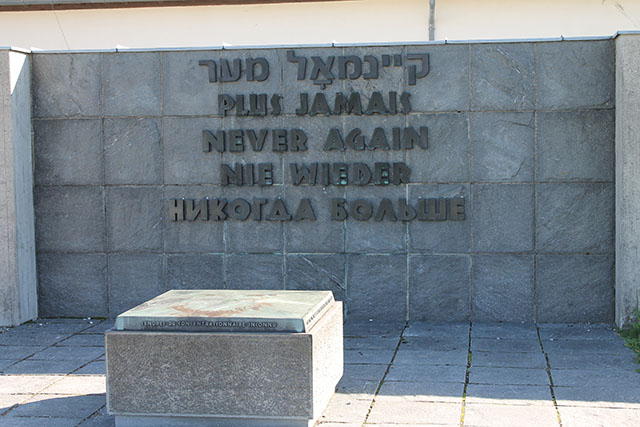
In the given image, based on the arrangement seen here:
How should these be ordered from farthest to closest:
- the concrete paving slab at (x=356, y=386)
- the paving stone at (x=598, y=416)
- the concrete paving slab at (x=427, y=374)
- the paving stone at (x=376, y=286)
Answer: the paving stone at (x=376, y=286), the concrete paving slab at (x=427, y=374), the concrete paving slab at (x=356, y=386), the paving stone at (x=598, y=416)

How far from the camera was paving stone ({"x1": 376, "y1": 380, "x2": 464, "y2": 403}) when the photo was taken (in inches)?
226

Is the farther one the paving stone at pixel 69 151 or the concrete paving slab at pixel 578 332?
the paving stone at pixel 69 151

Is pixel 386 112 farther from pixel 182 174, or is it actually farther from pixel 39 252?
pixel 39 252

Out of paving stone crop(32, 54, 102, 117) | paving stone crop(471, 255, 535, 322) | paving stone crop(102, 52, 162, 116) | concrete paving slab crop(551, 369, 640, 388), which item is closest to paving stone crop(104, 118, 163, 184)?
paving stone crop(102, 52, 162, 116)

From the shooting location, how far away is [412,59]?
27.4ft

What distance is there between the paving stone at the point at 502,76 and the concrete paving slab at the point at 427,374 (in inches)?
115

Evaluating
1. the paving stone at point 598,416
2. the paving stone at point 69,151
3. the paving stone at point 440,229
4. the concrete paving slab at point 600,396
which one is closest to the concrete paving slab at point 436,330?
the paving stone at point 440,229

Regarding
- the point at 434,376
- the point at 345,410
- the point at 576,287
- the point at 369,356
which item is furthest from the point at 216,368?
the point at 576,287

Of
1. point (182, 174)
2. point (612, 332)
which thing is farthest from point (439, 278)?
point (182, 174)

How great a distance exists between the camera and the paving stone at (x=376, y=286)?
8500 mm

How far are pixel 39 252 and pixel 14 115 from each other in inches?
58.1

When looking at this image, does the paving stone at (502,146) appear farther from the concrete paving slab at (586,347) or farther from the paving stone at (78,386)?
the paving stone at (78,386)

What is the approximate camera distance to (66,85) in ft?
29.0

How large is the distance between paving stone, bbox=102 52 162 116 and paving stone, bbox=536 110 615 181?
12.8ft
